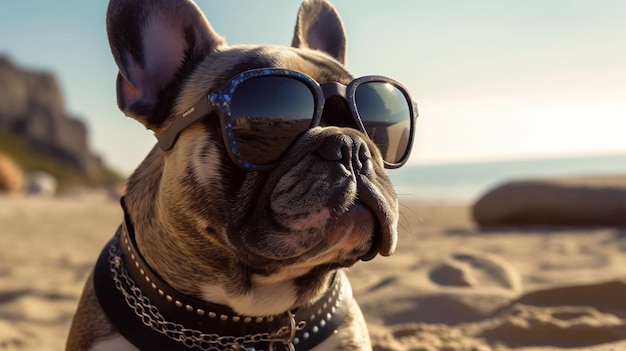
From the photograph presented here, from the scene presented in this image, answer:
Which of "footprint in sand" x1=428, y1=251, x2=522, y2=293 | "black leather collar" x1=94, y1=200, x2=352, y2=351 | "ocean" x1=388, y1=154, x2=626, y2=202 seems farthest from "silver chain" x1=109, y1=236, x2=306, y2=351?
"ocean" x1=388, y1=154, x2=626, y2=202

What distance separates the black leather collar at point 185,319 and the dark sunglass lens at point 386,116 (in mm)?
541

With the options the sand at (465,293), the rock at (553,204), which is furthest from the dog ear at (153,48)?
the rock at (553,204)

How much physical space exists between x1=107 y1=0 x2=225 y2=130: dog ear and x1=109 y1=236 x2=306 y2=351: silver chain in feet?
1.91

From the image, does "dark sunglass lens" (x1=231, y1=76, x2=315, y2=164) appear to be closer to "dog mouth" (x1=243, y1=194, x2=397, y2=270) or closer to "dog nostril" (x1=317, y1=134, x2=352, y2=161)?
"dog nostril" (x1=317, y1=134, x2=352, y2=161)

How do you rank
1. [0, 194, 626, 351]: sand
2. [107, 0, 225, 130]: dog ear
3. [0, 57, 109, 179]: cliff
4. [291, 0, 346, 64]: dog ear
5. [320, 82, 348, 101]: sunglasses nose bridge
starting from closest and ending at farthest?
1. [320, 82, 348, 101]: sunglasses nose bridge
2. [107, 0, 225, 130]: dog ear
3. [291, 0, 346, 64]: dog ear
4. [0, 194, 626, 351]: sand
5. [0, 57, 109, 179]: cliff

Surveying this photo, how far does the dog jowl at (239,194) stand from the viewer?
1.83m

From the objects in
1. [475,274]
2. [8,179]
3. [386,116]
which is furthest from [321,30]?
[8,179]

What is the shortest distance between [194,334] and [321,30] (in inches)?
60.1

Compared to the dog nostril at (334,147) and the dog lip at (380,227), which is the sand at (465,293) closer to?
the dog lip at (380,227)

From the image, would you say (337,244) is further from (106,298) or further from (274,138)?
(106,298)

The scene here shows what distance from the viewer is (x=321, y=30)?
2.93m

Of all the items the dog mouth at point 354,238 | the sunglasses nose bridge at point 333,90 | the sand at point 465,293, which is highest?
the sunglasses nose bridge at point 333,90

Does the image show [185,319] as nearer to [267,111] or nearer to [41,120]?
[267,111]

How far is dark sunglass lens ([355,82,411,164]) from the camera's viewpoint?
2137 mm
